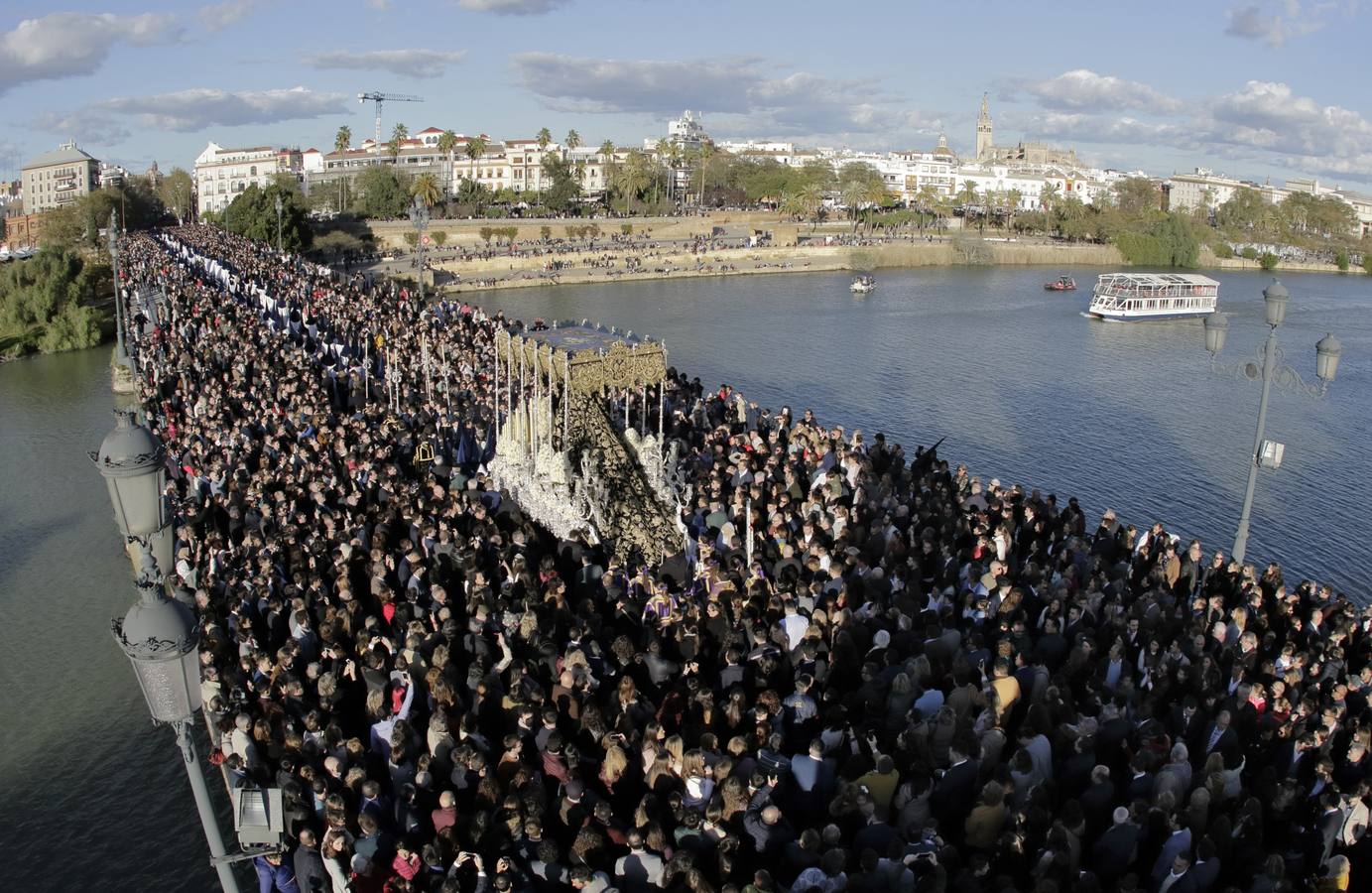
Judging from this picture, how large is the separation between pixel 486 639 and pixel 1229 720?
490 centimetres

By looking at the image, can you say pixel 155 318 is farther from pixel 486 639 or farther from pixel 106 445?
pixel 106 445

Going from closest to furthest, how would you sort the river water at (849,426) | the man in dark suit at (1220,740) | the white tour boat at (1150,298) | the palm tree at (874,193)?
the man in dark suit at (1220,740), the river water at (849,426), the white tour boat at (1150,298), the palm tree at (874,193)

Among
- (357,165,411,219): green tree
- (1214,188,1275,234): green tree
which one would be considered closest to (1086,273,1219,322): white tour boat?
(357,165,411,219): green tree

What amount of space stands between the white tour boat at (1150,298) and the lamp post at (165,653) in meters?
47.4

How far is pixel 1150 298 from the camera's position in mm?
46094

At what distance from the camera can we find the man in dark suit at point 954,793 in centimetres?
563

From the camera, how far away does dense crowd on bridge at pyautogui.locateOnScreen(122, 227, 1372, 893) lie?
5.13 metres

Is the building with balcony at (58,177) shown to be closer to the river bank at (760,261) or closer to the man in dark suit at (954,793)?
the river bank at (760,261)

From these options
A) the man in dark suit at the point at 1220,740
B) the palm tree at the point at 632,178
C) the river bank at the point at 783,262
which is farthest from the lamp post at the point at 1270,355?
the palm tree at the point at 632,178

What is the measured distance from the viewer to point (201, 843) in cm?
770

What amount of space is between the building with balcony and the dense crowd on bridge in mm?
107320

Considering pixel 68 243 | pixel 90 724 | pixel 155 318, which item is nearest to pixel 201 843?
pixel 90 724

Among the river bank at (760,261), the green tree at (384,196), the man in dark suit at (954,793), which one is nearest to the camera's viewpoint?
the man in dark suit at (954,793)

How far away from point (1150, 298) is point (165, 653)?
161 ft
